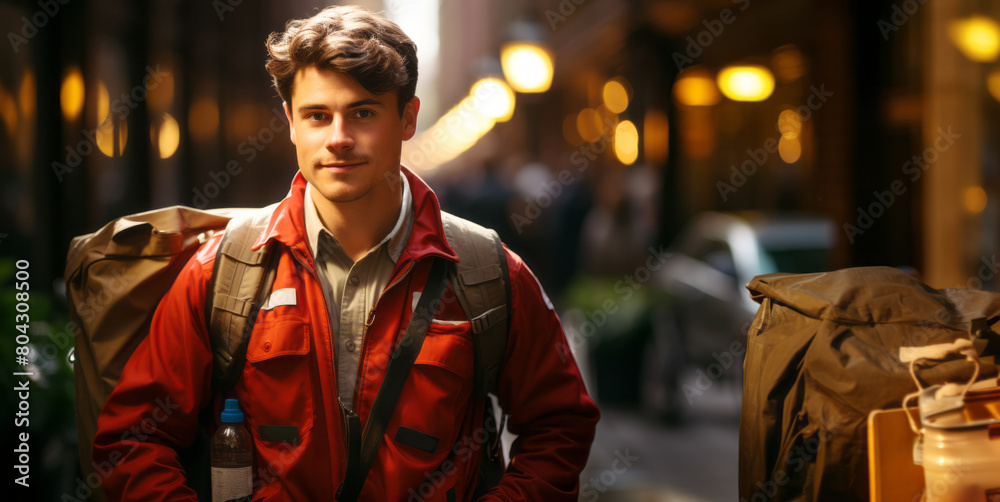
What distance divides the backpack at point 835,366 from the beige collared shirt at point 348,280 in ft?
3.81

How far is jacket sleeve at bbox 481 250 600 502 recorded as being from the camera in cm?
264

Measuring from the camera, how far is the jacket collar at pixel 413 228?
254 centimetres

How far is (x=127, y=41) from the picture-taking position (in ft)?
26.7

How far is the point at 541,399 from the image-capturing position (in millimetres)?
2684

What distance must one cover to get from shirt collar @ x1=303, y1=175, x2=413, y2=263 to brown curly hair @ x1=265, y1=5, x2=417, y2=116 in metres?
0.32

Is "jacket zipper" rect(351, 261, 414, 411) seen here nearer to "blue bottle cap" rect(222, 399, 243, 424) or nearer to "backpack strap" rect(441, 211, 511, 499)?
"backpack strap" rect(441, 211, 511, 499)

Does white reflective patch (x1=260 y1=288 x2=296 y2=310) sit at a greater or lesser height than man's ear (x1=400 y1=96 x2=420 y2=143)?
lesser

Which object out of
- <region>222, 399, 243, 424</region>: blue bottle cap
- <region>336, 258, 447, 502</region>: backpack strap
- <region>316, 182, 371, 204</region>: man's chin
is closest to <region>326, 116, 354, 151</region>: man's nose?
<region>316, 182, 371, 204</region>: man's chin

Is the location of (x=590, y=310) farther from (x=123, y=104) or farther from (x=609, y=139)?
(x=609, y=139)

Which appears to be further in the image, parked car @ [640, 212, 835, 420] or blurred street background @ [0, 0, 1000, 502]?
parked car @ [640, 212, 835, 420]

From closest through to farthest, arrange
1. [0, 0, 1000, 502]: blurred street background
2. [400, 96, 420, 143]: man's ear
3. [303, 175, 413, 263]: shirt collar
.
→ [303, 175, 413, 263]: shirt collar → [400, 96, 420, 143]: man's ear → [0, 0, 1000, 502]: blurred street background

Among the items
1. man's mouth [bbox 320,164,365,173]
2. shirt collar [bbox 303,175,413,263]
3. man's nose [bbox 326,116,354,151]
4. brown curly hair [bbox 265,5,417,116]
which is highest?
brown curly hair [bbox 265,5,417,116]

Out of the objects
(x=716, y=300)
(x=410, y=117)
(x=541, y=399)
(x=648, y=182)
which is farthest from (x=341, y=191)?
(x=648, y=182)

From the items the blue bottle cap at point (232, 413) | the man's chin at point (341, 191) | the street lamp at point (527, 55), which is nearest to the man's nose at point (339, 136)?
the man's chin at point (341, 191)
